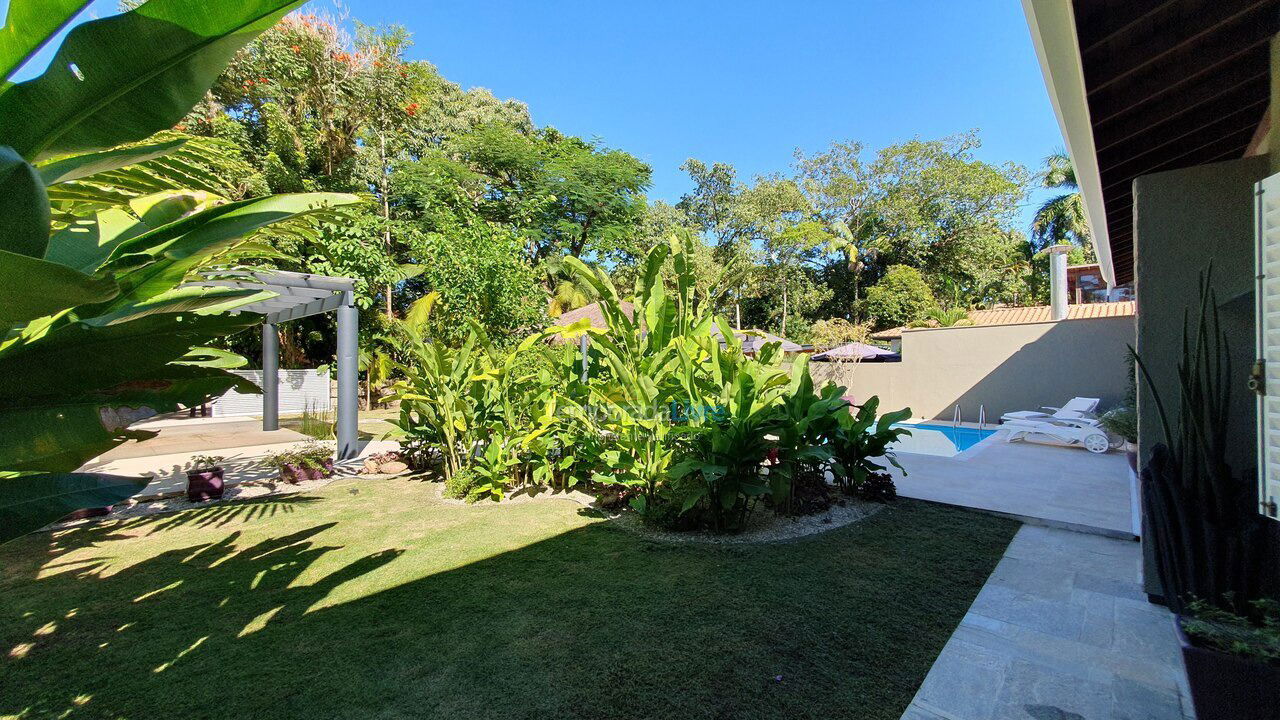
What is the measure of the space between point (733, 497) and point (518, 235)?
310 inches

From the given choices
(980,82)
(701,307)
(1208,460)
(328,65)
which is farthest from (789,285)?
(1208,460)

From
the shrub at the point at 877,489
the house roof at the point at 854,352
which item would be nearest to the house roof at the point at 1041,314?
the house roof at the point at 854,352

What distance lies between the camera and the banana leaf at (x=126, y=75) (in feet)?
2.14

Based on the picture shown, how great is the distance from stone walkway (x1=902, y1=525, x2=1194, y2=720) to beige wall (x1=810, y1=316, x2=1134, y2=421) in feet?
32.0

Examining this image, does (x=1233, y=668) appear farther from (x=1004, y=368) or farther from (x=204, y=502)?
(x=1004, y=368)

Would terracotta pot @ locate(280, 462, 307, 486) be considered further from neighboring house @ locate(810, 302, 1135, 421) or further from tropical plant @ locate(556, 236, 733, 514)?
neighboring house @ locate(810, 302, 1135, 421)

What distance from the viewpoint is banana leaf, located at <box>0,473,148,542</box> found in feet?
2.33

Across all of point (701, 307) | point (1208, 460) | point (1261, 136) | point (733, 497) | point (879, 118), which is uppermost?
point (879, 118)

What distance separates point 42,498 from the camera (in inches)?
29.6

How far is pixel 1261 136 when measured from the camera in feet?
11.5

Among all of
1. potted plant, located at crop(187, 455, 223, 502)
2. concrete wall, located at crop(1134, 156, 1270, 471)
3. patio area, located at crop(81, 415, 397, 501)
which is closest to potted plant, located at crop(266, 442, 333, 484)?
patio area, located at crop(81, 415, 397, 501)

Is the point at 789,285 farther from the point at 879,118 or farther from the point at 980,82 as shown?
the point at 980,82

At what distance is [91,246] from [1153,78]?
4.50 metres

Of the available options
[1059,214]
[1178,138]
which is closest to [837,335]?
[1059,214]
